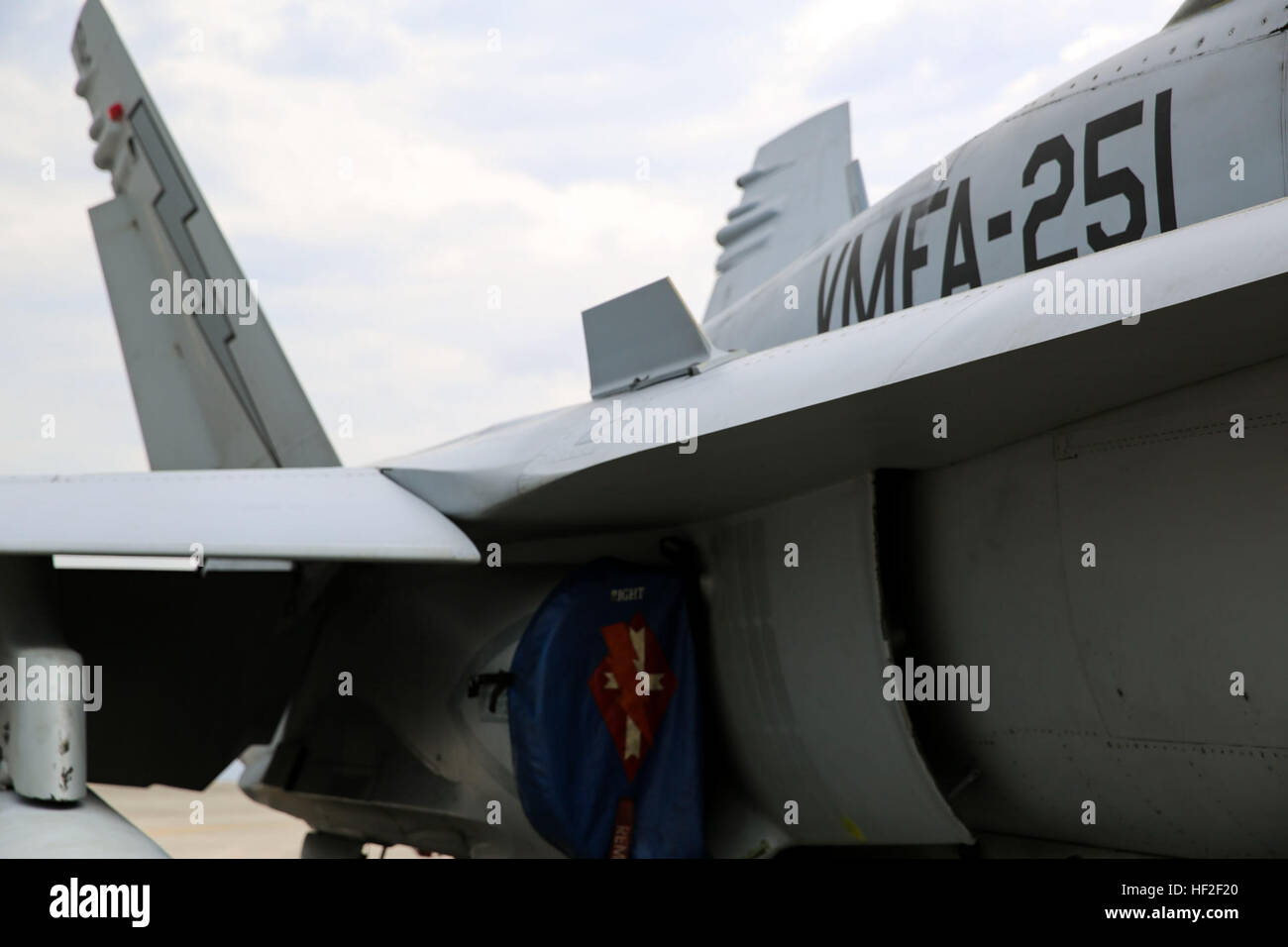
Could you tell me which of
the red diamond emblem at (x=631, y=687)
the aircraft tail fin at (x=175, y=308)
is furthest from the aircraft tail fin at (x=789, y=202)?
the red diamond emblem at (x=631, y=687)

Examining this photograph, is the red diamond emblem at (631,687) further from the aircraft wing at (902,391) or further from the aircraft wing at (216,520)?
the aircraft wing at (216,520)

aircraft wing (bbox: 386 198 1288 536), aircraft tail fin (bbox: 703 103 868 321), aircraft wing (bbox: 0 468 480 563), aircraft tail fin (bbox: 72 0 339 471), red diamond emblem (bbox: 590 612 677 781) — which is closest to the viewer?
aircraft wing (bbox: 386 198 1288 536)

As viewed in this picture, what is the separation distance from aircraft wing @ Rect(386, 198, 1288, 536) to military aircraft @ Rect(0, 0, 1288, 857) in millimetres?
12

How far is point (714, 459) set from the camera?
10.6ft

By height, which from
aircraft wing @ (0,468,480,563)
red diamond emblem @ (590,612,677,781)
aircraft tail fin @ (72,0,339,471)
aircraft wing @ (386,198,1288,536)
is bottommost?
red diamond emblem @ (590,612,677,781)

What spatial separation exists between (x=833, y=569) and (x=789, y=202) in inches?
172

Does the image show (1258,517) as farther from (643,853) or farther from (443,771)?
(443,771)

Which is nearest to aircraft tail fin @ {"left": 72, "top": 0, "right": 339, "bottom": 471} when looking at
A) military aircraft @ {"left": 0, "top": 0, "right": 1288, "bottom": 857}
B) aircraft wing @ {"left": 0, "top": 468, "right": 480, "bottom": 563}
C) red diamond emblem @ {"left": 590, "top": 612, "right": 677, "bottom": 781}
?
military aircraft @ {"left": 0, "top": 0, "right": 1288, "bottom": 857}

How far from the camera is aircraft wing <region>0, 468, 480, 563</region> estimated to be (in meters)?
3.14

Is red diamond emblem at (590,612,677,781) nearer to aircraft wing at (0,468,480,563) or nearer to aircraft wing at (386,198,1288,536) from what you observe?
aircraft wing at (386,198,1288,536)

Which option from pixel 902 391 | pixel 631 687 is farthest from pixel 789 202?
pixel 902 391

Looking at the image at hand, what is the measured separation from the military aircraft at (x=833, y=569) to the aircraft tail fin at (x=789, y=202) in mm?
2267

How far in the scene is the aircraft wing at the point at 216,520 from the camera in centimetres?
314
